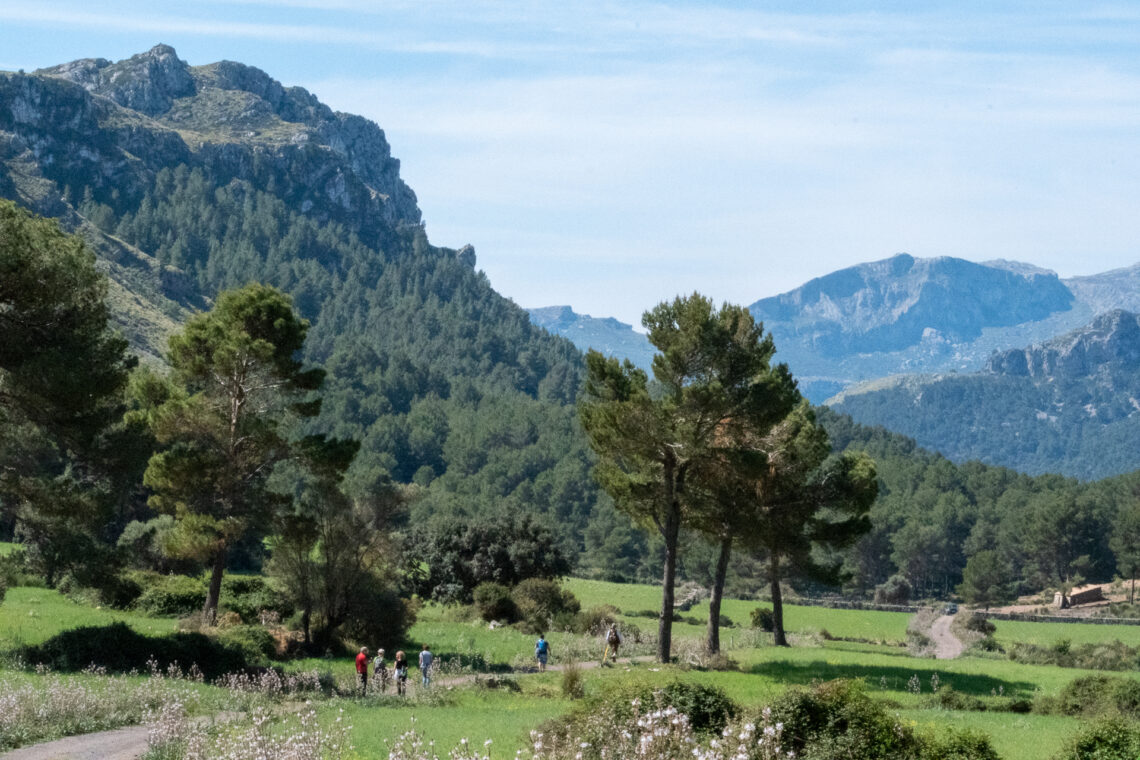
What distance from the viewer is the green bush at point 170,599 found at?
123ft

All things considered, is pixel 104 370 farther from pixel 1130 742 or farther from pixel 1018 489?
pixel 1018 489

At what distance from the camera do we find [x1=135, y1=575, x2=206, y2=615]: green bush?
37.4m

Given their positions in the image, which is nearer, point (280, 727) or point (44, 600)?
point (280, 727)

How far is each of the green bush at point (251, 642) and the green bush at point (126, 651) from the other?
1.08ft

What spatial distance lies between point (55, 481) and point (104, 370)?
328 centimetres

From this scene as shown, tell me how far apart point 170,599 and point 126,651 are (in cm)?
1245

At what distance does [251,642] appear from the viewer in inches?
1168

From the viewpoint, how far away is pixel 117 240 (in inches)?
7825

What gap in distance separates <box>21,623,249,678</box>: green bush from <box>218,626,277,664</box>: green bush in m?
0.33

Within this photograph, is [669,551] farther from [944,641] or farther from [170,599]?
[944,641]

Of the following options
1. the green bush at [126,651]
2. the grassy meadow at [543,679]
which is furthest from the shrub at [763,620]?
the green bush at [126,651]

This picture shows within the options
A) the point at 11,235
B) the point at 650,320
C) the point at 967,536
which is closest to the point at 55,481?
the point at 11,235

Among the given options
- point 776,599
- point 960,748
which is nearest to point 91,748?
point 960,748

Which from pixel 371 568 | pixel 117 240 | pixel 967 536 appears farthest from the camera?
pixel 117 240
